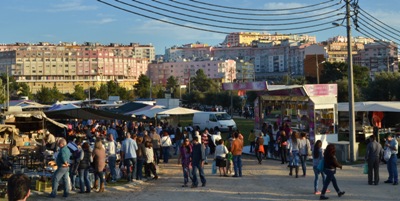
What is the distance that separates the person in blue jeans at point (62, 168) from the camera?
1247 centimetres

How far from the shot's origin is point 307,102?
855 inches

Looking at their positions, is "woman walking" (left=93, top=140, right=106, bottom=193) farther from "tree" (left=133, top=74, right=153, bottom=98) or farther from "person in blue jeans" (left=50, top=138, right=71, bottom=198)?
"tree" (left=133, top=74, right=153, bottom=98)

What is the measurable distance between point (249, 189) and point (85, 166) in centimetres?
416

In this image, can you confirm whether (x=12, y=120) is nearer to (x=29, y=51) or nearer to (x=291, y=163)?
(x=291, y=163)

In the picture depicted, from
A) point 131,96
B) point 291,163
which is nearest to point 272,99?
point 291,163

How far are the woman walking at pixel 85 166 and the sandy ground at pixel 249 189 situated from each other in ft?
0.88

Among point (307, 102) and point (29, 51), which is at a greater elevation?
point (29, 51)

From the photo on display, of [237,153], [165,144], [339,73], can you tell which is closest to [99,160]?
[237,153]

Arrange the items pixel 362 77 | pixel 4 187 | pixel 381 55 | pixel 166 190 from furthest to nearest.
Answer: pixel 381 55
pixel 362 77
pixel 166 190
pixel 4 187

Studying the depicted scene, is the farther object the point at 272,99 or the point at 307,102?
the point at 272,99

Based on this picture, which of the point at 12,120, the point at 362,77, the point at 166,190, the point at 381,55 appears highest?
the point at 381,55

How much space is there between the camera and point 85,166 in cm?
1325

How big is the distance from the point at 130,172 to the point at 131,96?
9001cm

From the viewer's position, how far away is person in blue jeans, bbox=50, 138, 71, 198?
12469 millimetres
